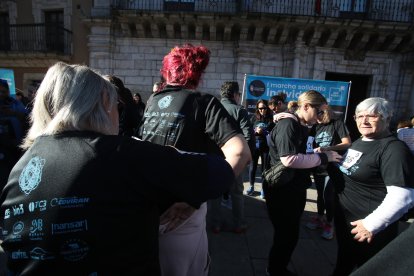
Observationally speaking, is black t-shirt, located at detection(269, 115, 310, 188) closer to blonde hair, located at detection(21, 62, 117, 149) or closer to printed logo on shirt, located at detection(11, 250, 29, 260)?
blonde hair, located at detection(21, 62, 117, 149)

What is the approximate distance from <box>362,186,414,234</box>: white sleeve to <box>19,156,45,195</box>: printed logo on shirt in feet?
6.04

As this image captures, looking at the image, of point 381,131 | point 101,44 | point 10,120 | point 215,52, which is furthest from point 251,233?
point 101,44

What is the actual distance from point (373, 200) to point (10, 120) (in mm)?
3833

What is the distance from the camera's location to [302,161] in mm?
2072

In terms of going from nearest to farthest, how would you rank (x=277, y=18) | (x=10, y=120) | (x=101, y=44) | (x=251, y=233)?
1. (x=10, y=120)
2. (x=251, y=233)
3. (x=277, y=18)
4. (x=101, y=44)

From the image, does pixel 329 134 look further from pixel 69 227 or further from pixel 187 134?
pixel 69 227

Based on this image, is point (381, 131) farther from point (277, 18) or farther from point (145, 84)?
point (145, 84)

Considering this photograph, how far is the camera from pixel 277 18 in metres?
9.89

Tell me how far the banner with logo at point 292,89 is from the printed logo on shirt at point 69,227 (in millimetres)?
6697

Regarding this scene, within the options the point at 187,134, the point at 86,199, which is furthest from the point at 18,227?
the point at 187,134

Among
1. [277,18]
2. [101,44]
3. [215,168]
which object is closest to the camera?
[215,168]

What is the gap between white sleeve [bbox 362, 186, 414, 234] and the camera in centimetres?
164

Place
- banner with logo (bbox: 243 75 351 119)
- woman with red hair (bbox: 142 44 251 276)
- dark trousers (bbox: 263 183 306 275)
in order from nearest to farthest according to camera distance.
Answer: woman with red hair (bbox: 142 44 251 276)
dark trousers (bbox: 263 183 306 275)
banner with logo (bbox: 243 75 351 119)

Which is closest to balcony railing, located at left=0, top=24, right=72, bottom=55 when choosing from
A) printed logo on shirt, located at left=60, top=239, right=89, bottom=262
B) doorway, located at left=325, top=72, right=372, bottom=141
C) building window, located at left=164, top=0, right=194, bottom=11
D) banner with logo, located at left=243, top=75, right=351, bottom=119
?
building window, located at left=164, top=0, right=194, bottom=11
